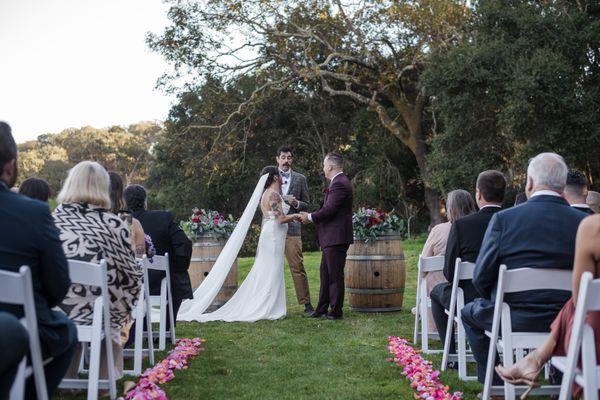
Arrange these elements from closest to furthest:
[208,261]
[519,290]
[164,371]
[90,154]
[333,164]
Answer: [519,290]
[164,371]
[333,164]
[208,261]
[90,154]

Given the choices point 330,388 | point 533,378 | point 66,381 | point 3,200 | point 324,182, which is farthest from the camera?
point 324,182

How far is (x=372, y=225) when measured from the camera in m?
9.86

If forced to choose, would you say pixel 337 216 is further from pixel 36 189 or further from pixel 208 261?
pixel 36 189

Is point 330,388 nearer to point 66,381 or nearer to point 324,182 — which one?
point 66,381

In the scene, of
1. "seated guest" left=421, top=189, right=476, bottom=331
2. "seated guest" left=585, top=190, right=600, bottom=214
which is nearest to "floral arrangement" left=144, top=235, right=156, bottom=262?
"seated guest" left=421, top=189, right=476, bottom=331

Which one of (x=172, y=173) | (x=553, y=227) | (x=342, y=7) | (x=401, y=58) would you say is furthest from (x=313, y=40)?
(x=553, y=227)

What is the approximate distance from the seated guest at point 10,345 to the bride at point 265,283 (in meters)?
6.90

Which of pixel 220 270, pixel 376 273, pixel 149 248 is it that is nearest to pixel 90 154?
pixel 220 270

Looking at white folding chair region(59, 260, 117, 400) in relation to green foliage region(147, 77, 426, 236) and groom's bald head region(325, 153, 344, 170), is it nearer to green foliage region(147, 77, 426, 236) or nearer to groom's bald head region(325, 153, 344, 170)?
groom's bald head region(325, 153, 344, 170)

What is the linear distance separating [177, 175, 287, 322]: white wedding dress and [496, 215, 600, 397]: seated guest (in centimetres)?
617

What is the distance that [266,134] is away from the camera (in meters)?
29.8

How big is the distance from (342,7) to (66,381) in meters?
21.9

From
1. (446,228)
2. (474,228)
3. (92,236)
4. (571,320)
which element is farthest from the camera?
(446,228)

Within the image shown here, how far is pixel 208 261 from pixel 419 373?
5.44 m
